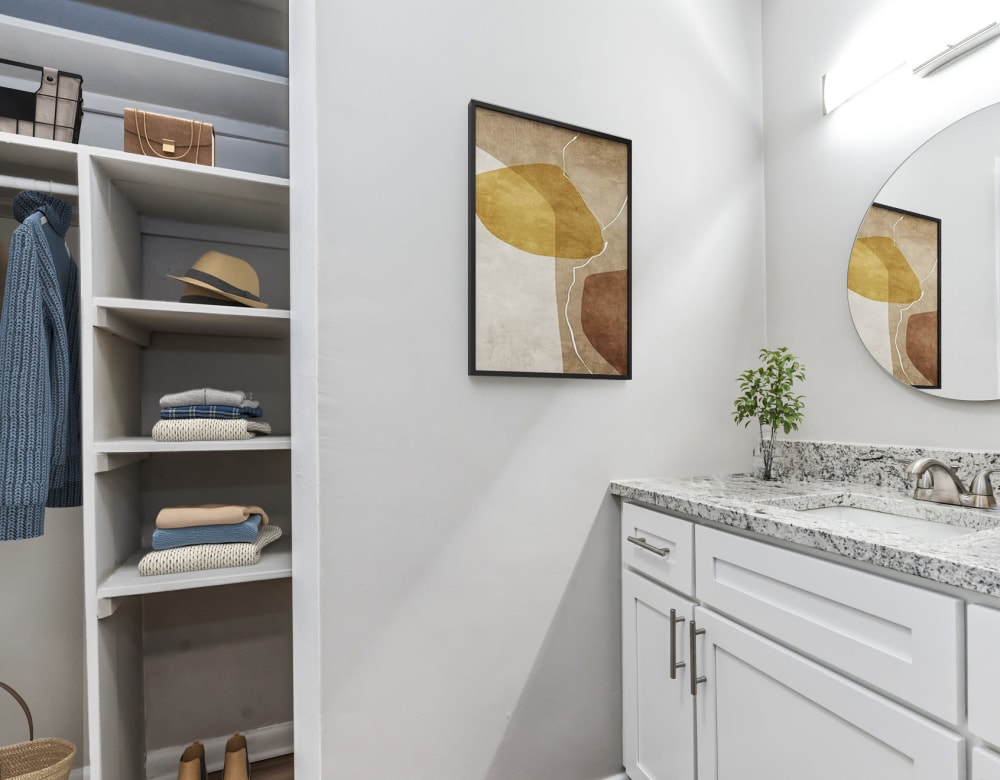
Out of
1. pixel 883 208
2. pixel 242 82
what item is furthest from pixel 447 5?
pixel 883 208

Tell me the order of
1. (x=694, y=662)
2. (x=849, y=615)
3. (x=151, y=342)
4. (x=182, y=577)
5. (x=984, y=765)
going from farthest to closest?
(x=151, y=342) → (x=182, y=577) → (x=694, y=662) → (x=849, y=615) → (x=984, y=765)

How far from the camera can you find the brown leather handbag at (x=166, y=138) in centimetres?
139

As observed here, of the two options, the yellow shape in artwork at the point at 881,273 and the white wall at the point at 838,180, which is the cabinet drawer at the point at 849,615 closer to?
the white wall at the point at 838,180

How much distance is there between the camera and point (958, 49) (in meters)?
1.35

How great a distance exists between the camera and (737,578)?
117 cm

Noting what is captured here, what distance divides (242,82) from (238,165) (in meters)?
0.30

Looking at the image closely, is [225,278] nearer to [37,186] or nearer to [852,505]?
[37,186]

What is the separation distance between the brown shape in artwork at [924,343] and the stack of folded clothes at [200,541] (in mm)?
1824

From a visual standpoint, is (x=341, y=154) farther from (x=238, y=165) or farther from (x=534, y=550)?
(x=534, y=550)

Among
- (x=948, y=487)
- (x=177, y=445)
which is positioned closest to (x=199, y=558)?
(x=177, y=445)

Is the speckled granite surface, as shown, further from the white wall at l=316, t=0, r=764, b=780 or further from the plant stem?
the white wall at l=316, t=0, r=764, b=780

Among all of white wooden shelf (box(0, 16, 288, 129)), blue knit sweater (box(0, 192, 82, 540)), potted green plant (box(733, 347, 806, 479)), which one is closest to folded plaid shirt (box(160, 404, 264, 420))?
blue knit sweater (box(0, 192, 82, 540))

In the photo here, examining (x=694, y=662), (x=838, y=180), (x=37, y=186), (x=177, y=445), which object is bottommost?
(x=694, y=662)

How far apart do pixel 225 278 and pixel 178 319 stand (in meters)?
0.17
